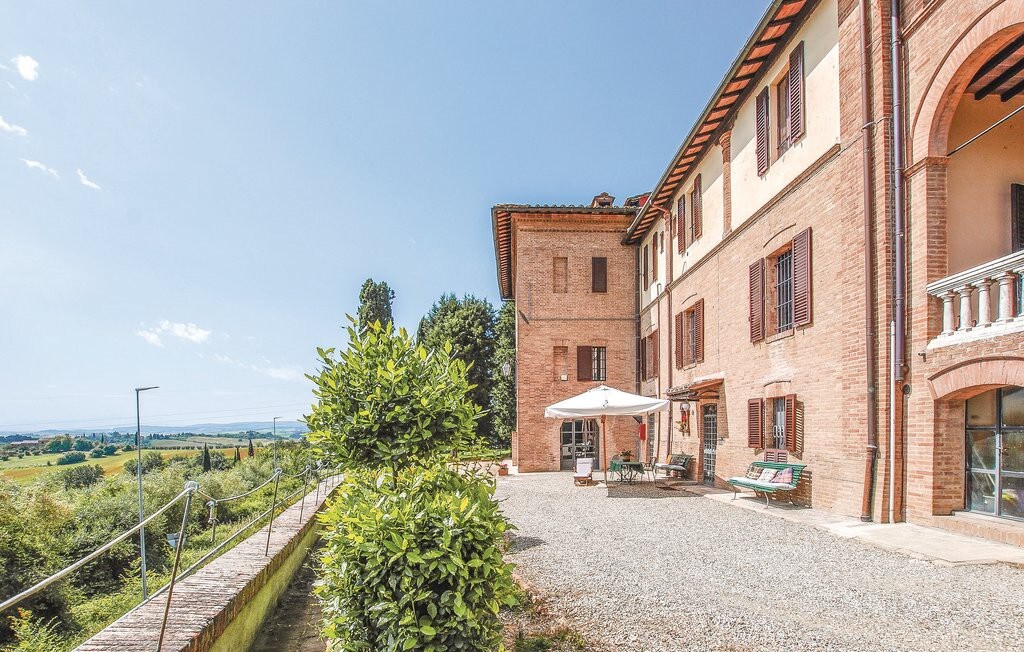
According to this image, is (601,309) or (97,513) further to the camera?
(601,309)

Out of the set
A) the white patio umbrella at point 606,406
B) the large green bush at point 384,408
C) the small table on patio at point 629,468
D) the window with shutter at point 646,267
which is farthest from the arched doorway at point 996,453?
the window with shutter at point 646,267

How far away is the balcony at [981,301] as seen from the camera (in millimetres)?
5984

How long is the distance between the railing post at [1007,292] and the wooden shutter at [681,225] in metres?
9.62

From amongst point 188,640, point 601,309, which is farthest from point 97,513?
point 601,309

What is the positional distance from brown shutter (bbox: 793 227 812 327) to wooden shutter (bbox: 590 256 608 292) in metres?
10.1

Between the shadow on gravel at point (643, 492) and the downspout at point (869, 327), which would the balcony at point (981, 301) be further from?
the shadow on gravel at point (643, 492)

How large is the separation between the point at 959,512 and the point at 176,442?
31.8 m

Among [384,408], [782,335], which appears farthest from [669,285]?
[384,408]

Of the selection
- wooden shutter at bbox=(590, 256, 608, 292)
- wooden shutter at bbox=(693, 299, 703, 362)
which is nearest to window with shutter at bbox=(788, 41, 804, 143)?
wooden shutter at bbox=(693, 299, 703, 362)

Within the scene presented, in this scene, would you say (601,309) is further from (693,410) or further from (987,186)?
(987,186)

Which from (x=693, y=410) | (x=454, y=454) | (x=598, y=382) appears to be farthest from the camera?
(x=598, y=382)

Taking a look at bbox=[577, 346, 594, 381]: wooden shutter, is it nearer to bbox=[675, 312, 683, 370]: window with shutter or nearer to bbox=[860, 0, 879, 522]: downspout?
bbox=[675, 312, 683, 370]: window with shutter

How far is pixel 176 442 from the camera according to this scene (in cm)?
2925

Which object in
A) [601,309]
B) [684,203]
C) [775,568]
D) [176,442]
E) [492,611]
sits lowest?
[176,442]
